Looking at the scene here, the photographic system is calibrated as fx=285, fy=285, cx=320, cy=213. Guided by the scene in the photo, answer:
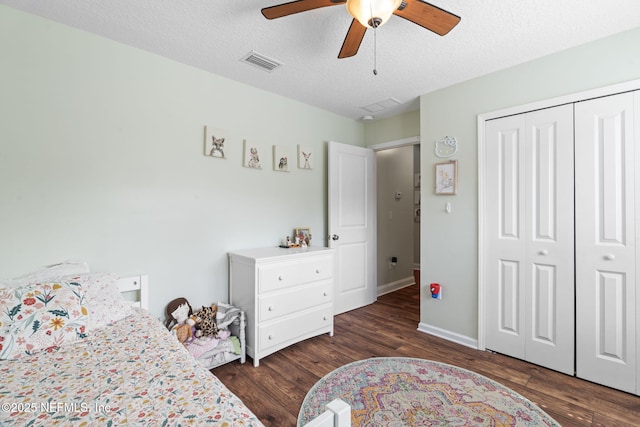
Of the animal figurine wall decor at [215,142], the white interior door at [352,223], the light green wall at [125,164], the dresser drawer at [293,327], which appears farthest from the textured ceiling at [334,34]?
the dresser drawer at [293,327]

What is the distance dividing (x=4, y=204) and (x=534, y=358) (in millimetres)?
3890

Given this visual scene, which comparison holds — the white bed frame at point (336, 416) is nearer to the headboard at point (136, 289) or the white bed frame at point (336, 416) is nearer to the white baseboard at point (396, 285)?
the headboard at point (136, 289)

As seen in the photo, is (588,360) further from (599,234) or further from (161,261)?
(161,261)

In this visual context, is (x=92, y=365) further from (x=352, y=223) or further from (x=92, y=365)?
(x=352, y=223)

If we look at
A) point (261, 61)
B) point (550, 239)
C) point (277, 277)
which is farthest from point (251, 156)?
point (550, 239)

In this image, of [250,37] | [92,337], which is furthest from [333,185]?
[92,337]

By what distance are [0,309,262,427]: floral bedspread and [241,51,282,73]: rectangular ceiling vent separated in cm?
206

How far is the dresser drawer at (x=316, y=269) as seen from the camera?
266 cm

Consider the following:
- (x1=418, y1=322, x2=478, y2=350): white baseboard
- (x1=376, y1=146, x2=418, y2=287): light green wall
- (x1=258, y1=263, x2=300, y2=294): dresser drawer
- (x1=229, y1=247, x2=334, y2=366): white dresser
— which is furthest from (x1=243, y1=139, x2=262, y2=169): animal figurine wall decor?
(x1=418, y1=322, x2=478, y2=350): white baseboard

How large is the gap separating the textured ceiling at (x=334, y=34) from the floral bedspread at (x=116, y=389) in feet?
6.31

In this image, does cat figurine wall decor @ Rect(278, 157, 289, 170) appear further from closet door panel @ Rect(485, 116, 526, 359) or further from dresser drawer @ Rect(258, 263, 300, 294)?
closet door panel @ Rect(485, 116, 526, 359)

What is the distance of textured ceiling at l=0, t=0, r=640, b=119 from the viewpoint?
173 centimetres

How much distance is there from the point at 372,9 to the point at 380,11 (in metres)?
0.04

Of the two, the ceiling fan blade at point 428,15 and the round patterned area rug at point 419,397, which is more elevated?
the ceiling fan blade at point 428,15
